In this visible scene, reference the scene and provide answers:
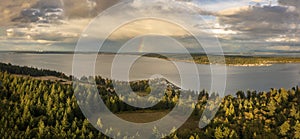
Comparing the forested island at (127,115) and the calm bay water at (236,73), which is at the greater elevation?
the calm bay water at (236,73)

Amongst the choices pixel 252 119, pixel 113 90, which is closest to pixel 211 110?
pixel 252 119

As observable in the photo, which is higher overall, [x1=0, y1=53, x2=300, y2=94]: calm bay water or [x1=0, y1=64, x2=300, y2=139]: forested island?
[x1=0, y1=53, x2=300, y2=94]: calm bay water

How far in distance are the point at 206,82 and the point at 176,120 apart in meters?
40.6

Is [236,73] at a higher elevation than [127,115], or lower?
higher

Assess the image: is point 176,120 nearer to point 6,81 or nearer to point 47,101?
point 47,101

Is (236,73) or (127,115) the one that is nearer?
(127,115)

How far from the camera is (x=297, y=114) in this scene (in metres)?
42.1

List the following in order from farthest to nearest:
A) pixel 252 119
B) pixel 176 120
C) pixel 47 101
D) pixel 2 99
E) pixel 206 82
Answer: pixel 206 82, pixel 2 99, pixel 47 101, pixel 252 119, pixel 176 120

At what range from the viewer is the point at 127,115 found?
45.8 m

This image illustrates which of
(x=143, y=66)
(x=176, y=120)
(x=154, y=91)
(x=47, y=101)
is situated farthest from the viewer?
(x=143, y=66)

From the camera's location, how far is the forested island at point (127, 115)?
33.6 m

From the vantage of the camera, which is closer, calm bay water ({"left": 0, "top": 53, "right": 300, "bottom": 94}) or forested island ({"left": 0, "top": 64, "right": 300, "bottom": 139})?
forested island ({"left": 0, "top": 64, "right": 300, "bottom": 139})

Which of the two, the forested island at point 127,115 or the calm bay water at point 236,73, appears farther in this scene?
the calm bay water at point 236,73

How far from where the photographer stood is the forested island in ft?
110
